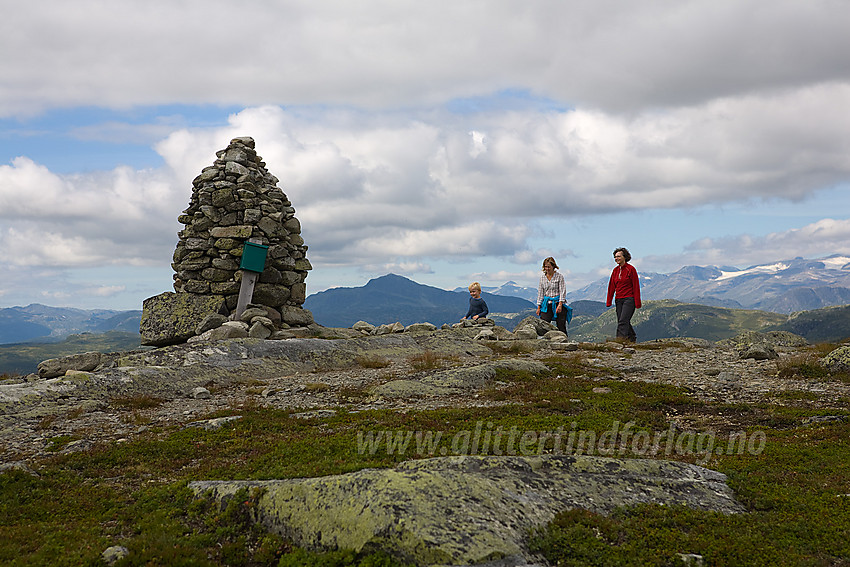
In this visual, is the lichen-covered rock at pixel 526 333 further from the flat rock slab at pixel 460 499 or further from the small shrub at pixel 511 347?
the flat rock slab at pixel 460 499

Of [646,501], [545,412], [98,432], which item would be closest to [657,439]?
[545,412]

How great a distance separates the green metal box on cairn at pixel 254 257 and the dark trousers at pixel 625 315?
720 inches

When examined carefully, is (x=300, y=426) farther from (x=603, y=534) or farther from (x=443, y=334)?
(x=443, y=334)

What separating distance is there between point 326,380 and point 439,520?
12377mm

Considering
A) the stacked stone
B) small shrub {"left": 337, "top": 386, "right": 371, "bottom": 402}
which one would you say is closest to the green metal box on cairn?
the stacked stone

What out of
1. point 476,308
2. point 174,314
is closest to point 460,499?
point 174,314

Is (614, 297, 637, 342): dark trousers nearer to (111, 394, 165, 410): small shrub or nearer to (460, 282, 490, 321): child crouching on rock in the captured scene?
(460, 282, 490, 321): child crouching on rock

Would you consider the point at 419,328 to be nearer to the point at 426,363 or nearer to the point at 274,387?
the point at 426,363

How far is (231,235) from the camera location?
28.2 m

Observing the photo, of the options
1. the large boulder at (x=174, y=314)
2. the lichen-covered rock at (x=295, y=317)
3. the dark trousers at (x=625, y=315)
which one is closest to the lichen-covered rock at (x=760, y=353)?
the dark trousers at (x=625, y=315)

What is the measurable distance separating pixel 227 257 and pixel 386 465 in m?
21.9

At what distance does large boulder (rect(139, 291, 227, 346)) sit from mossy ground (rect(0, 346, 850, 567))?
14286 mm

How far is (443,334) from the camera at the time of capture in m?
29.2

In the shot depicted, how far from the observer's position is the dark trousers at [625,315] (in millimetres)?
27005
